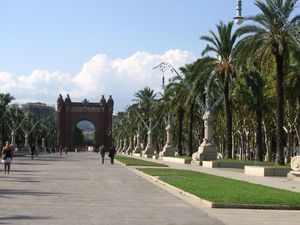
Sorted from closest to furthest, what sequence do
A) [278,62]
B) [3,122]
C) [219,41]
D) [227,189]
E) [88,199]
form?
[88,199] < [227,189] < [278,62] < [219,41] < [3,122]

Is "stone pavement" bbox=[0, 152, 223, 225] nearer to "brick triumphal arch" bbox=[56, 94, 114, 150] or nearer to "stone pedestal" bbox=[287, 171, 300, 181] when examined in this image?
"stone pedestal" bbox=[287, 171, 300, 181]

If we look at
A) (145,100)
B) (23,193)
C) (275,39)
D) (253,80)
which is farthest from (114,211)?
(145,100)

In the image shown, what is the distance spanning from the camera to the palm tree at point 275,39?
37.4 m

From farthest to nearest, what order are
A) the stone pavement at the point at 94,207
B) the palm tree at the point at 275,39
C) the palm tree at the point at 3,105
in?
the palm tree at the point at 3,105, the palm tree at the point at 275,39, the stone pavement at the point at 94,207

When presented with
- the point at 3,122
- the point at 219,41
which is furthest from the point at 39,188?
the point at 3,122

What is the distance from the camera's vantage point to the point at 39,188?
2172 cm

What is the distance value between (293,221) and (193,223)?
2401 millimetres

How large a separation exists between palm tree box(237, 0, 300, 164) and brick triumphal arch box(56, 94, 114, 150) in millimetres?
148164

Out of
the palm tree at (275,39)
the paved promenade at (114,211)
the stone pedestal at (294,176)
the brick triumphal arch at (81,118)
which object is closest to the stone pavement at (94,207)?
the paved promenade at (114,211)

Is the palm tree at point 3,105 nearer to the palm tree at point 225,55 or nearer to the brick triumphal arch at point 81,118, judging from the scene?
the palm tree at point 225,55

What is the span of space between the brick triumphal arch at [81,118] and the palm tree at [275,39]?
148 metres

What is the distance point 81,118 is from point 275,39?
15670 centimetres

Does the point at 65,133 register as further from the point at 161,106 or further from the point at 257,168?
the point at 257,168

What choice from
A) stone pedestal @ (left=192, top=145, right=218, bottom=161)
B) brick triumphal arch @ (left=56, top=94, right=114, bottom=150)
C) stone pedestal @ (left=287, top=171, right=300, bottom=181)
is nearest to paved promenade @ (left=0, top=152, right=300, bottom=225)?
stone pedestal @ (left=287, top=171, right=300, bottom=181)
